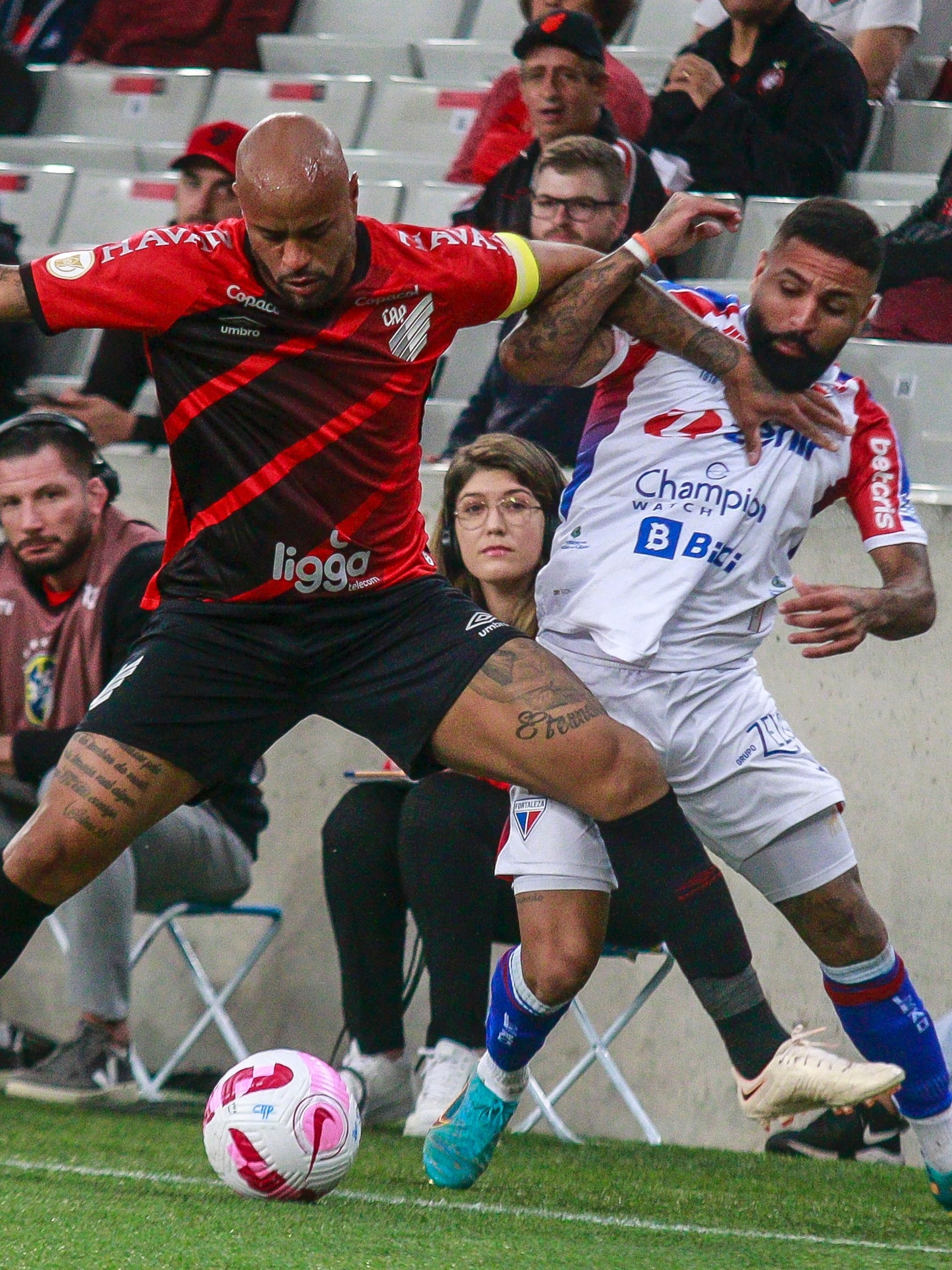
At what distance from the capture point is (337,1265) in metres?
2.67

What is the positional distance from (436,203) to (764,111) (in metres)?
1.44

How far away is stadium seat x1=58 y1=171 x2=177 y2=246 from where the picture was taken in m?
7.82

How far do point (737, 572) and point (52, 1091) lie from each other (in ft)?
8.49

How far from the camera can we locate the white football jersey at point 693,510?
12.3 feet

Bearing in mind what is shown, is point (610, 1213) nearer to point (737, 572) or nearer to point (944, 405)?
point (737, 572)

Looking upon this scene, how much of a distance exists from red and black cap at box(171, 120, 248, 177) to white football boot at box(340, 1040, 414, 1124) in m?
3.17

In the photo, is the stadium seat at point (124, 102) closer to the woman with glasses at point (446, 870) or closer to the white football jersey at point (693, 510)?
the woman with glasses at point (446, 870)

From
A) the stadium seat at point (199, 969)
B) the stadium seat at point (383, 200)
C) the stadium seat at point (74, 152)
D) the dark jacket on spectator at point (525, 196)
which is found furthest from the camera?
the stadium seat at point (74, 152)

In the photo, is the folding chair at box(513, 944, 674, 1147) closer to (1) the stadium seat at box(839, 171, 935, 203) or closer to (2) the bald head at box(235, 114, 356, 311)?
(2) the bald head at box(235, 114, 356, 311)

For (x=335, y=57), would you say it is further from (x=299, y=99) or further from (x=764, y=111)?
(x=764, y=111)

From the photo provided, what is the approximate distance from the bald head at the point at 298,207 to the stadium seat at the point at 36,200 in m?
4.92

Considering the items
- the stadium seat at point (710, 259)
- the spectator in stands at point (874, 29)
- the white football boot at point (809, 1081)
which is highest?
the spectator in stands at point (874, 29)

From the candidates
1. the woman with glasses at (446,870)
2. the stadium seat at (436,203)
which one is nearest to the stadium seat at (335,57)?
the stadium seat at (436,203)

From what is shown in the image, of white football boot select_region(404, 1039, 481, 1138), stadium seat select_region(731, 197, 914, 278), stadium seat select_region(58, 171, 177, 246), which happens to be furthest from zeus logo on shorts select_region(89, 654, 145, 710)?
stadium seat select_region(58, 171, 177, 246)
